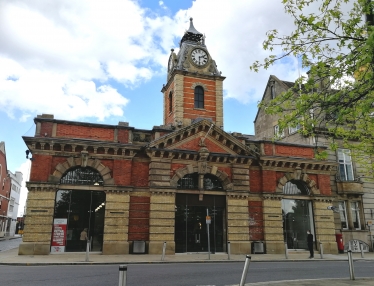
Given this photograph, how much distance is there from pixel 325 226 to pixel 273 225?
14.4ft

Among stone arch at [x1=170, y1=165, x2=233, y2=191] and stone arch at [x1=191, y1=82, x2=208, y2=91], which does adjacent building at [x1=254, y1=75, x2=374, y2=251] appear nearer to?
stone arch at [x1=170, y1=165, x2=233, y2=191]

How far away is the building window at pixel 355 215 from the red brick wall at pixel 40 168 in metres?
23.5

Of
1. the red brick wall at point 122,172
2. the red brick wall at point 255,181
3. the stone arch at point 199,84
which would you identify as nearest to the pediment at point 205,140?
the red brick wall at point 255,181

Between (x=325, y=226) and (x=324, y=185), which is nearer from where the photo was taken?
(x=325, y=226)

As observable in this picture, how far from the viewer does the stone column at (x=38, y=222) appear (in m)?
19.5

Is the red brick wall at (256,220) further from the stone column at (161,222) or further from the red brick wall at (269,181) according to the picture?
the stone column at (161,222)

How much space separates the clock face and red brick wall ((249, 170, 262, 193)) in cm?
1100

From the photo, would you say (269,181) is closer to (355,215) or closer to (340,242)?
(340,242)

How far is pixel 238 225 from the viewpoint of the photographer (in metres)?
23.5

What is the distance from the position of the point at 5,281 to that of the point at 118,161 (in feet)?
39.3

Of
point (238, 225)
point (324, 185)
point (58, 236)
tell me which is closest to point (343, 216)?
point (324, 185)

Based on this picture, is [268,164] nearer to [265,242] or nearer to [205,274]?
[265,242]

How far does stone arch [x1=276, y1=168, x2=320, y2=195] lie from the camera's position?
25312mm

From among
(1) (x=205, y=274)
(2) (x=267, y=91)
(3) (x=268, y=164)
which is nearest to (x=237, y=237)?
(3) (x=268, y=164)
